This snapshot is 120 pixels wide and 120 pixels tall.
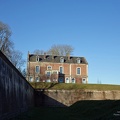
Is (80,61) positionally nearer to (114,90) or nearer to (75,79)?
(75,79)

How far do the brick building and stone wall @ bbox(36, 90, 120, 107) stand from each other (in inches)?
561

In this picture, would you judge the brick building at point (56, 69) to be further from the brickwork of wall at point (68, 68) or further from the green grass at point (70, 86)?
the green grass at point (70, 86)

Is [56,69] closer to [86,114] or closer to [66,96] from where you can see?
[66,96]

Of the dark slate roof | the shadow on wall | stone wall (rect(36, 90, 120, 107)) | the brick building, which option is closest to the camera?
the shadow on wall

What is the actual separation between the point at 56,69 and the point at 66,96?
16907 mm

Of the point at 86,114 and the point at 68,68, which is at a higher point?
the point at 68,68

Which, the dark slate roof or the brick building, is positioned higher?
the dark slate roof

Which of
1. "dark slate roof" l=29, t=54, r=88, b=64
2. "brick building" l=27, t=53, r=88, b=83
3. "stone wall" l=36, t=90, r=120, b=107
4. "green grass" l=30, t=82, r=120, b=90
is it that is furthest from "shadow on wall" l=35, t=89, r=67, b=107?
"dark slate roof" l=29, t=54, r=88, b=64

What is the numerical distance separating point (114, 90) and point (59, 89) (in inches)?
345

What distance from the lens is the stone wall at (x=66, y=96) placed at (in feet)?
131

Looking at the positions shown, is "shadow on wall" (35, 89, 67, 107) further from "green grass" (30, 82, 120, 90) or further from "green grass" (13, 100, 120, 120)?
"green grass" (13, 100, 120, 120)

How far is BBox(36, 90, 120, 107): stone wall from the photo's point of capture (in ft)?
131

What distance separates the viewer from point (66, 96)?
40.6m

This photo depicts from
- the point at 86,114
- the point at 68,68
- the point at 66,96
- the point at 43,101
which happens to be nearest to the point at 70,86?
the point at 66,96
